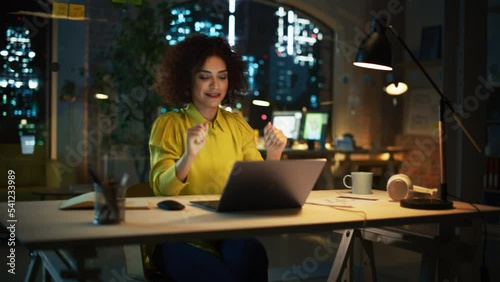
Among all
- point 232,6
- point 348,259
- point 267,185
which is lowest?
point 348,259

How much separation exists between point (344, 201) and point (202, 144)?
54 cm

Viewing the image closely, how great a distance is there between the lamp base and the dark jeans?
0.54 m

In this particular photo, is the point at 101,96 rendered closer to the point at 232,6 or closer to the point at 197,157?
the point at 232,6

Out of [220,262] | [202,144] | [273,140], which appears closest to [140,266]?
[220,262]

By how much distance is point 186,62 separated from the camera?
8.79 ft

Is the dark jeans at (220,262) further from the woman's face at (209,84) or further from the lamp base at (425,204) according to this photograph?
the woman's face at (209,84)

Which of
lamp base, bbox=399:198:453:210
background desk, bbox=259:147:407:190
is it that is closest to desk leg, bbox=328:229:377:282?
lamp base, bbox=399:198:453:210

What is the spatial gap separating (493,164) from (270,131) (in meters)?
3.77

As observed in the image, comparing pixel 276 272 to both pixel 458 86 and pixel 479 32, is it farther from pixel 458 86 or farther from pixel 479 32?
pixel 479 32

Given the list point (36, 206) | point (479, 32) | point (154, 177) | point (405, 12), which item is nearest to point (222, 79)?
point (154, 177)

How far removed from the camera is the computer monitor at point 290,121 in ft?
23.5

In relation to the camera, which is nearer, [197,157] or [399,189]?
[399,189]

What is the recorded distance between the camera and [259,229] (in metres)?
1.68

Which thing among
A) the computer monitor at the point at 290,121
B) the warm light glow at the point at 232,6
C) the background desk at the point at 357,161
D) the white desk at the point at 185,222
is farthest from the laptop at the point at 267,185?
the computer monitor at the point at 290,121
